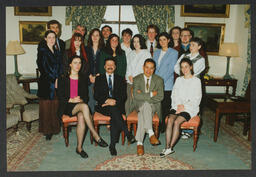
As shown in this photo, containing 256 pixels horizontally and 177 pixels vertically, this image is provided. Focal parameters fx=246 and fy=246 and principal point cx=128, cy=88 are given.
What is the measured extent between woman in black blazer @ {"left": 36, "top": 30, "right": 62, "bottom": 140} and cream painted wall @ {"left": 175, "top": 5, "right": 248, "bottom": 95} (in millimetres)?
3939

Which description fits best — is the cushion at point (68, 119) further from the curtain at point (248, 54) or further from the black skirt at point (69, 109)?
the curtain at point (248, 54)

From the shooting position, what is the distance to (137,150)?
3703mm

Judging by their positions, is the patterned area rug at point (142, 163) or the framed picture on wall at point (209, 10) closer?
the patterned area rug at point (142, 163)

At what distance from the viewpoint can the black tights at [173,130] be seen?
368 cm

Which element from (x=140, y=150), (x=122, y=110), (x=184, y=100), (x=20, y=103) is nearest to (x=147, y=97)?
(x=122, y=110)

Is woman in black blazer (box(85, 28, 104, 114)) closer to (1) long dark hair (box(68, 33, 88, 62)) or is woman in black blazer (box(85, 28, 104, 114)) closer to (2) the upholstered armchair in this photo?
(1) long dark hair (box(68, 33, 88, 62))

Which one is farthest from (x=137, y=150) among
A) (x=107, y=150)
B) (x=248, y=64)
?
(x=248, y=64)

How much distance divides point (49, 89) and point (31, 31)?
10.8 ft

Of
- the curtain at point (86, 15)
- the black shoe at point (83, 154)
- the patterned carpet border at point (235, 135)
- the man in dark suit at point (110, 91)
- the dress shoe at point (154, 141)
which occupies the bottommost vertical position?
the black shoe at point (83, 154)

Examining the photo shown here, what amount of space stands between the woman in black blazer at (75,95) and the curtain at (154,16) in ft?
11.4

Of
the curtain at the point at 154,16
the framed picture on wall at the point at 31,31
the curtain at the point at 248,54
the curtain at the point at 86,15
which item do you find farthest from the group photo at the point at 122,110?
the framed picture on wall at the point at 31,31

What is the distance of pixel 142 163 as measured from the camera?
11.3ft

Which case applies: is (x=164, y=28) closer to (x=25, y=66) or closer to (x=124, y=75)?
(x=124, y=75)

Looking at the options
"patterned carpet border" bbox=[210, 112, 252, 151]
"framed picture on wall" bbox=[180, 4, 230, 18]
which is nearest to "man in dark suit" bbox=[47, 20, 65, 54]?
"patterned carpet border" bbox=[210, 112, 252, 151]
